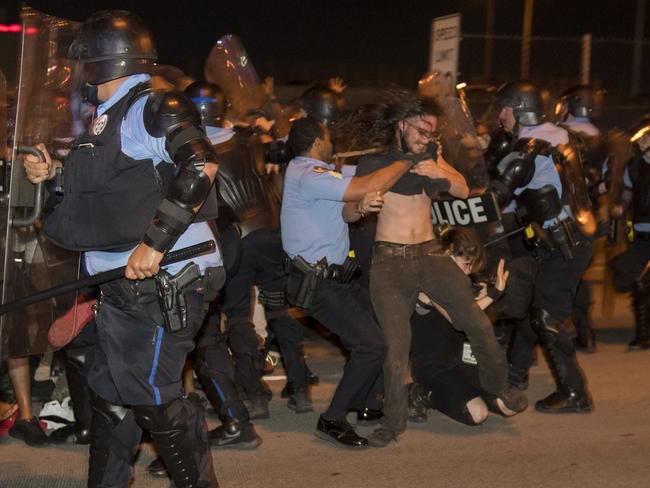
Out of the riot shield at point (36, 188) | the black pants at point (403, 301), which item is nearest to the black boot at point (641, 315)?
the black pants at point (403, 301)

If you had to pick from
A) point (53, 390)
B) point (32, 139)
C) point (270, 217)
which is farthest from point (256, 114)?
point (32, 139)

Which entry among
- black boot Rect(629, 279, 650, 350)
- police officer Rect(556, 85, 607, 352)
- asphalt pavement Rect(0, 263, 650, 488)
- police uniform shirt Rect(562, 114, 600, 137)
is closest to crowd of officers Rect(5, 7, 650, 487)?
asphalt pavement Rect(0, 263, 650, 488)

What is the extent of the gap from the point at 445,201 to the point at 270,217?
109 cm

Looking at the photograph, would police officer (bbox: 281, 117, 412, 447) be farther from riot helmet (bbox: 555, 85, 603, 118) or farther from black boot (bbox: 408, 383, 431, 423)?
riot helmet (bbox: 555, 85, 603, 118)

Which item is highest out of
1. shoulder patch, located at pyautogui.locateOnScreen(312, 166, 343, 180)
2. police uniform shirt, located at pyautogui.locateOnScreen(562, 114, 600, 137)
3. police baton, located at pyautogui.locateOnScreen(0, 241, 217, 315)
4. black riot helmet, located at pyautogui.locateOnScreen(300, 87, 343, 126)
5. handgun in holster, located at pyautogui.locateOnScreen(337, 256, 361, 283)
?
black riot helmet, located at pyautogui.locateOnScreen(300, 87, 343, 126)

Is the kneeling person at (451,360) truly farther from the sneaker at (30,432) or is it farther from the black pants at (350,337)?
the sneaker at (30,432)

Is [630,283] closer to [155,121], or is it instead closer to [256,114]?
[256,114]

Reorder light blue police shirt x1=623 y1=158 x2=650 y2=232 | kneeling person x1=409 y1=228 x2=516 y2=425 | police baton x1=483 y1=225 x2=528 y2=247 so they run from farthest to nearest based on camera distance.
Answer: light blue police shirt x1=623 y1=158 x2=650 y2=232
police baton x1=483 y1=225 x2=528 y2=247
kneeling person x1=409 y1=228 x2=516 y2=425

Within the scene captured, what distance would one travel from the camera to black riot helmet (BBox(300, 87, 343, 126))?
8453 mm

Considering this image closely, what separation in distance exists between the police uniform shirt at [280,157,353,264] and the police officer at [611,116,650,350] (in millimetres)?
3386

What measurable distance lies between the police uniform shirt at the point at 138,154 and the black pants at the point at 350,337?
159 cm

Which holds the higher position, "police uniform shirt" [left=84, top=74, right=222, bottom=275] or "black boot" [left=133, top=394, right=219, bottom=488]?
"police uniform shirt" [left=84, top=74, right=222, bottom=275]

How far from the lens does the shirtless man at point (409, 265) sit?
5727 millimetres

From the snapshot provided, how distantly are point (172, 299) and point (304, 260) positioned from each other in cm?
192
